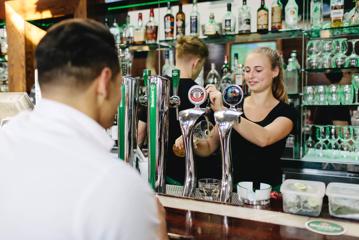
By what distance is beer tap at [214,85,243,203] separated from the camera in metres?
1.42

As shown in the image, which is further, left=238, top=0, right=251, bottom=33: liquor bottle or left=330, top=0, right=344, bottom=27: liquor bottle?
left=238, top=0, right=251, bottom=33: liquor bottle

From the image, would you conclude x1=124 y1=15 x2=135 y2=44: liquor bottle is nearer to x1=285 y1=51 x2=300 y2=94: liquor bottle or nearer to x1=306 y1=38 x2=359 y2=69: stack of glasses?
A: x1=285 y1=51 x2=300 y2=94: liquor bottle

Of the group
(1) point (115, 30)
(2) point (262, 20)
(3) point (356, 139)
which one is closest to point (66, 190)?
(2) point (262, 20)

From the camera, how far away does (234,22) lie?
10.2 feet

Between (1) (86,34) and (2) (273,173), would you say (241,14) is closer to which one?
(2) (273,173)

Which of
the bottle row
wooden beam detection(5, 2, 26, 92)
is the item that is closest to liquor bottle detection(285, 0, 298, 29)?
the bottle row

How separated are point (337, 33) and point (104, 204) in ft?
8.99

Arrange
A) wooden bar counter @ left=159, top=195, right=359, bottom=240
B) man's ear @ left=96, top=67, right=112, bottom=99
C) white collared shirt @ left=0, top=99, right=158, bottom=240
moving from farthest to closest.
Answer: wooden bar counter @ left=159, top=195, right=359, bottom=240, man's ear @ left=96, top=67, right=112, bottom=99, white collared shirt @ left=0, top=99, right=158, bottom=240

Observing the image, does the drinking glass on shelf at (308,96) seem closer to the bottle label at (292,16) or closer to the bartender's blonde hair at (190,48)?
the bottle label at (292,16)

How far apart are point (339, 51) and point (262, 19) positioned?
2.13 feet

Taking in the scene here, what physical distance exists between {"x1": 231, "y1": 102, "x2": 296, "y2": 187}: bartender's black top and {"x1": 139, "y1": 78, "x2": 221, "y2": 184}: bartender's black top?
135mm

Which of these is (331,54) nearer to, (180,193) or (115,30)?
(115,30)

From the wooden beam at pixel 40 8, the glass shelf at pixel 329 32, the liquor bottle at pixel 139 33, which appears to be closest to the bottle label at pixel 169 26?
the liquor bottle at pixel 139 33

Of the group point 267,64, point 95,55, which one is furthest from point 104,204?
point 267,64
